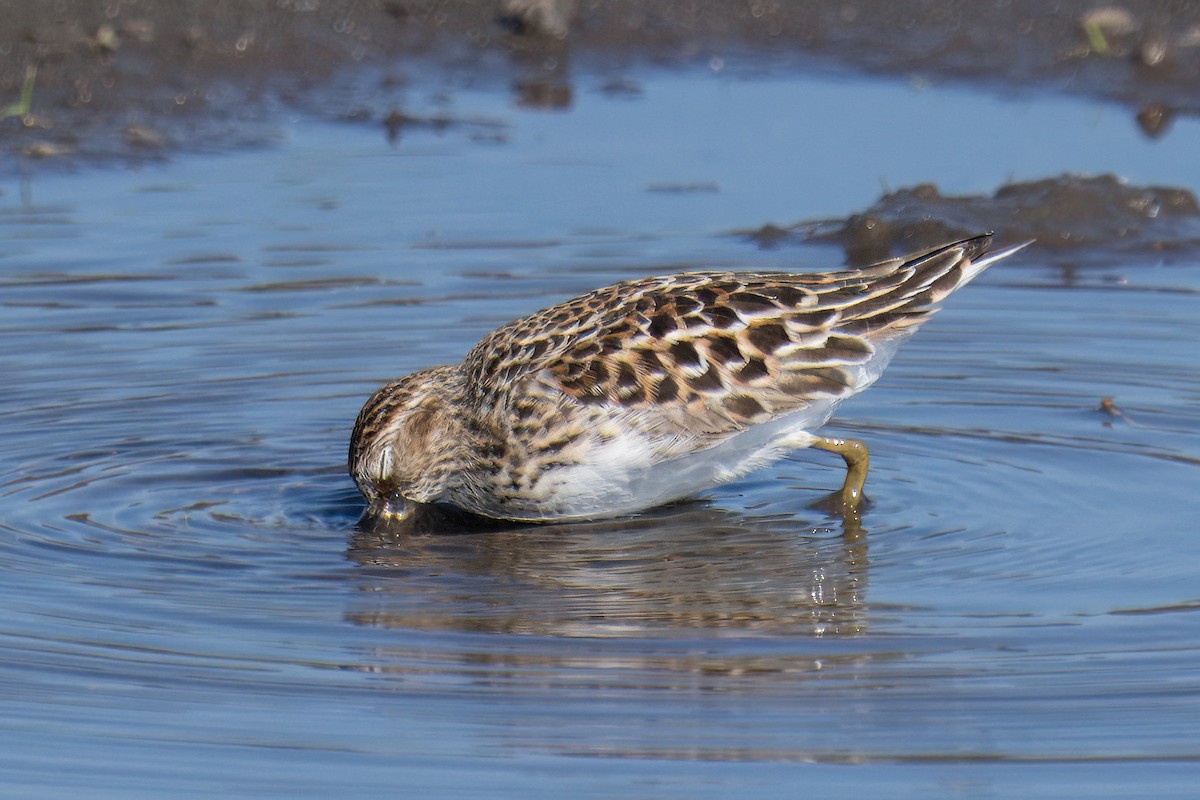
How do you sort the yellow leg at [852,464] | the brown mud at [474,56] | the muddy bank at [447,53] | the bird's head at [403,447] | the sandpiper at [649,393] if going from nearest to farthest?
the sandpiper at [649,393], the bird's head at [403,447], the yellow leg at [852,464], the brown mud at [474,56], the muddy bank at [447,53]

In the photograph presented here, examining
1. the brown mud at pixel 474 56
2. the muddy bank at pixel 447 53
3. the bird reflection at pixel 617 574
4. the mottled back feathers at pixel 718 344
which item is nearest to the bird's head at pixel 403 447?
the bird reflection at pixel 617 574

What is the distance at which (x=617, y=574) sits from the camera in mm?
A: 9273

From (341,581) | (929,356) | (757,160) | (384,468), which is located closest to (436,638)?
(341,581)

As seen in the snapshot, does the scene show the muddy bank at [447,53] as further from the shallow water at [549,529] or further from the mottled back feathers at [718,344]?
the mottled back feathers at [718,344]

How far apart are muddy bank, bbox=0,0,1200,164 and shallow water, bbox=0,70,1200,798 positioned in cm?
101

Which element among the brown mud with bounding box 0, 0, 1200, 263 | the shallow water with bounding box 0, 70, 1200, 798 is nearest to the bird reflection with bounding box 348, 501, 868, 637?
the shallow water with bounding box 0, 70, 1200, 798

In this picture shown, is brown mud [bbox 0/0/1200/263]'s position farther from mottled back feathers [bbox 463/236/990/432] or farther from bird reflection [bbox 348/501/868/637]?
bird reflection [bbox 348/501/868/637]

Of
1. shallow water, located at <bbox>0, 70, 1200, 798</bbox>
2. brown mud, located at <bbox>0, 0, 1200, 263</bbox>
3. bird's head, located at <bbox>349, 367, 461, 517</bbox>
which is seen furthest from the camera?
brown mud, located at <bbox>0, 0, 1200, 263</bbox>

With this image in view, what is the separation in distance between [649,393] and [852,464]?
54.2 inches

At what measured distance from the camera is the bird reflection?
8617 mm

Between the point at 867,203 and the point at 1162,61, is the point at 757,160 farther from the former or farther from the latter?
the point at 1162,61

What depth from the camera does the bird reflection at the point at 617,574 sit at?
8.62 m

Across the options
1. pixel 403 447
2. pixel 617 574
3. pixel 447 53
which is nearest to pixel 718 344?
pixel 617 574

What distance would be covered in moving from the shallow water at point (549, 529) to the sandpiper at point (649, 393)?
0.32 metres
